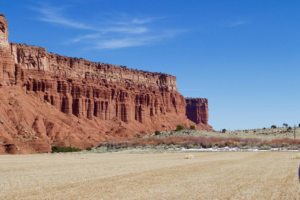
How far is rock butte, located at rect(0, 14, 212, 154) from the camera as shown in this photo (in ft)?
276

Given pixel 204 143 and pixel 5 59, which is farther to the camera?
pixel 5 59

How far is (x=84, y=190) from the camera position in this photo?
16406 mm

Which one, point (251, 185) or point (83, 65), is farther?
point (83, 65)

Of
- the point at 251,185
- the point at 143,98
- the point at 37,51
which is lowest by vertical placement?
the point at 251,185

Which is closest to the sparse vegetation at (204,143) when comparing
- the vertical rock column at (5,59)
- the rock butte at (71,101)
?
the rock butte at (71,101)

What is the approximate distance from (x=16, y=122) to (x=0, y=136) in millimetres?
10944

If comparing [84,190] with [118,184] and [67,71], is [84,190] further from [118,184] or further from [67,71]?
[67,71]

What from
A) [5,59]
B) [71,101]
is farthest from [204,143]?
[71,101]

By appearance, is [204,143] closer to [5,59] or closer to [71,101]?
[5,59]

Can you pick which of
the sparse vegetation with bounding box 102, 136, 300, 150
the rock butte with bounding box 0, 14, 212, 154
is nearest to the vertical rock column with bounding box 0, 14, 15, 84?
the rock butte with bounding box 0, 14, 212, 154

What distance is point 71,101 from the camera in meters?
114

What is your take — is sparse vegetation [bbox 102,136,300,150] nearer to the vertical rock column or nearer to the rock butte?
the rock butte

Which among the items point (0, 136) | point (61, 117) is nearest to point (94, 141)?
point (61, 117)

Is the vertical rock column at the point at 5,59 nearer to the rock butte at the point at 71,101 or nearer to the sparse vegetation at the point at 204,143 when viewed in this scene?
the rock butte at the point at 71,101
